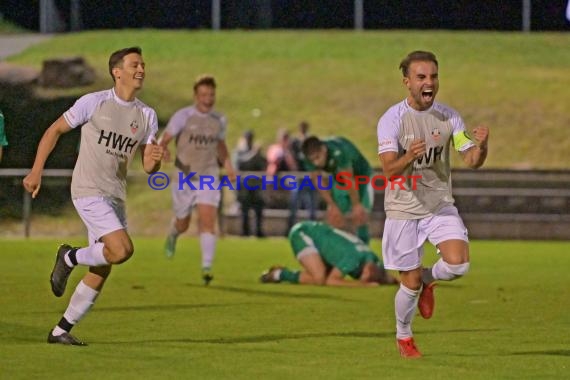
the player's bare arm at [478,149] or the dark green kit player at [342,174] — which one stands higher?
the player's bare arm at [478,149]

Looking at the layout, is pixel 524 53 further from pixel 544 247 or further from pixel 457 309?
pixel 457 309

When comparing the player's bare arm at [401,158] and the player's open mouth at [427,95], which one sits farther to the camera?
the player's open mouth at [427,95]

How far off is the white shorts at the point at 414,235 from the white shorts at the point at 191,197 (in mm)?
7453

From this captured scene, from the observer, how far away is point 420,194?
10609 mm

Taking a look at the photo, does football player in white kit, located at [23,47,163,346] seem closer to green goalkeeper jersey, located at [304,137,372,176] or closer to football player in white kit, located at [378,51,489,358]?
football player in white kit, located at [378,51,489,358]

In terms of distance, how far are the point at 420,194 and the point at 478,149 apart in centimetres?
64

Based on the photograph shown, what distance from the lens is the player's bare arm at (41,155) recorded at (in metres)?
10.7

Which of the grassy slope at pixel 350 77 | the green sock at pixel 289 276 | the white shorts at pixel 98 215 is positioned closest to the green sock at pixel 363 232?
the green sock at pixel 289 276

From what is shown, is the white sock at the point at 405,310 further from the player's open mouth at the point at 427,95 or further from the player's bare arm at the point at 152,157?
the player's bare arm at the point at 152,157

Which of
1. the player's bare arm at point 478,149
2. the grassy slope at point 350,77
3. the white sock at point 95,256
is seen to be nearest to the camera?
the player's bare arm at point 478,149

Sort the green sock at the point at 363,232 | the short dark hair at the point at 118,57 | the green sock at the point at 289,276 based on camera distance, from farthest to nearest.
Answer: the green sock at the point at 363,232
the green sock at the point at 289,276
the short dark hair at the point at 118,57

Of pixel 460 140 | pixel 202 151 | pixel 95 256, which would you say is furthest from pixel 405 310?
pixel 202 151

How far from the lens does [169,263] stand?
21688 millimetres

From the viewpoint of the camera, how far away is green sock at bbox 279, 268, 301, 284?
17797mm
